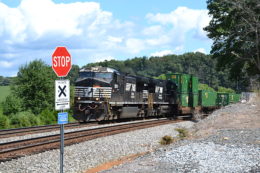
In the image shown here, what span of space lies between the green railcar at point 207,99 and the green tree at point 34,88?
14.5m

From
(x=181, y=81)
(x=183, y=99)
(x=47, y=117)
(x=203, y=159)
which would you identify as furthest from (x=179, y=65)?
(x=203, y=159)

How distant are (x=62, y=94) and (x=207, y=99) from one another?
29.3m

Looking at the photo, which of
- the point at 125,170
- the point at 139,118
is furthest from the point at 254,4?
the point at 125,170

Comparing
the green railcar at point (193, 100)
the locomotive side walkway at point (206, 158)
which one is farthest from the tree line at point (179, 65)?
the locomotive side walkway at point (206, 158)

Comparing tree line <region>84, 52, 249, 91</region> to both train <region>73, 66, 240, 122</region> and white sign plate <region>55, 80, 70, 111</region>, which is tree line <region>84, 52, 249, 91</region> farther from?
white sign plate <region>55, 80, 70, 111</region>

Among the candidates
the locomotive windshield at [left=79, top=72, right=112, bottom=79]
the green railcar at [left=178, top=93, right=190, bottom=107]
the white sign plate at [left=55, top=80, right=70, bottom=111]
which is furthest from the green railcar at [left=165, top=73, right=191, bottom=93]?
the white sign plate at [left=55, top=80, right=70, bottom=111]

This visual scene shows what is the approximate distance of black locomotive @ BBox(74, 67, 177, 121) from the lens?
68.3ft

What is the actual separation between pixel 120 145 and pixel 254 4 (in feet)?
64.9

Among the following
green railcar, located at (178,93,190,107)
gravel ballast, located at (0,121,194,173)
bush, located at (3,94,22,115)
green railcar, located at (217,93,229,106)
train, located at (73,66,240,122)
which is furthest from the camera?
green railcar, located at (217,93,229,106)

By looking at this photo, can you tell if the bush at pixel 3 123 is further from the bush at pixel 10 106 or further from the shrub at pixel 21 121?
the bush at pixel 10 106

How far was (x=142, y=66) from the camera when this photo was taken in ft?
433

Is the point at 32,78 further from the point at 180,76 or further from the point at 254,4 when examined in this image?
the point at 254,4

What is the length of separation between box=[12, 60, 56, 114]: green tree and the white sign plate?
84.3 ft

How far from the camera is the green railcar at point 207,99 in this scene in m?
34.0
